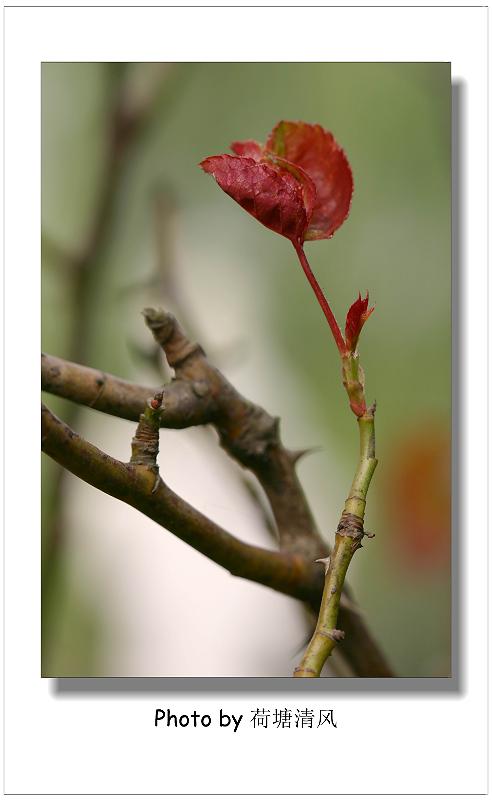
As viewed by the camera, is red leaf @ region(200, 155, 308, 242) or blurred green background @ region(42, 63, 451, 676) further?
blurred green background @ region(42, 63, 451, 676)

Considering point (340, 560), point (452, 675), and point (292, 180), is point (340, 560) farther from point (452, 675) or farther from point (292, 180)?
point (452, 675)

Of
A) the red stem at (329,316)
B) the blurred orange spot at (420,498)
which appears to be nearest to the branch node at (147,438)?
the red stem at (329,316)

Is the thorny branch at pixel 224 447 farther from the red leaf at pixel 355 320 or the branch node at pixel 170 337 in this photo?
the red leaf at pixel 355 320

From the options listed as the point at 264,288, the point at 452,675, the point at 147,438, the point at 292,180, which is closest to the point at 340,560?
the point at 147,438

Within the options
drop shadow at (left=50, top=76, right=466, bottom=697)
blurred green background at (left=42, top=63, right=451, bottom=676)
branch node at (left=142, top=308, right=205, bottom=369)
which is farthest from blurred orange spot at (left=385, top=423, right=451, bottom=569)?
branch node at (left=142, top=308, right=205, bottom=369)

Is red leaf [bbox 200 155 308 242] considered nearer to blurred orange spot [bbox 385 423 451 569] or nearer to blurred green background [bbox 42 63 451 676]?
blurred green background [bbox 42 63 451 676]
